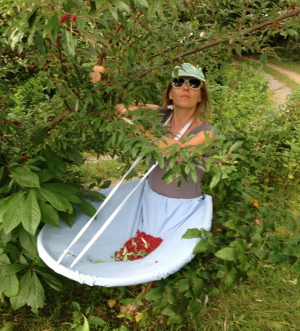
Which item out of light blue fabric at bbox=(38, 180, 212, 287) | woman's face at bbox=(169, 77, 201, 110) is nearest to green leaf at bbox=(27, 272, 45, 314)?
light blue fabric at bbox=(38, 180, 212, 287)

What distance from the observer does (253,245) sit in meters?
1.66

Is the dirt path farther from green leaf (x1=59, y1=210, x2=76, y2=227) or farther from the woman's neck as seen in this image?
green leaf (x1=59, y1=210, x2=76, y2=227)

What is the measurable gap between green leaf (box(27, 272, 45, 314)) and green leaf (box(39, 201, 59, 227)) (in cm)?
43

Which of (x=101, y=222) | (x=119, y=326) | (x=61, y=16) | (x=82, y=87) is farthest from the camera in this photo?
(x=119, y=326)

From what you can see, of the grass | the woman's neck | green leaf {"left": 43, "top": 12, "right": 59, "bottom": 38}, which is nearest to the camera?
green leaf {"left": 43, "top": 12, "right": 59, "bottom": 38}

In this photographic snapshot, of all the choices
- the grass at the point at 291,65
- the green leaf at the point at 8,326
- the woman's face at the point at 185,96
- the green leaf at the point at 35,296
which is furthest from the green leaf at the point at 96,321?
the grass at the point at 291,65

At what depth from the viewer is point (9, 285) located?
1.85 metres

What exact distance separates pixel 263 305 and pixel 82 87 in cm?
178

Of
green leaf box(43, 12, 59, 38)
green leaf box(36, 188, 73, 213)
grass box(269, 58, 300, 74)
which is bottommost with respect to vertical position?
grass box(269, 58, 300, 74)

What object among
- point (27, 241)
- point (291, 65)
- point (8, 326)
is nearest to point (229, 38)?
point (27, 241)

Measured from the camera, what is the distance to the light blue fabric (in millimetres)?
1549

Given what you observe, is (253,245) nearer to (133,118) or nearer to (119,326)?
(133,118)

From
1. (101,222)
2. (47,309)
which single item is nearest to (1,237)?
(101,222)

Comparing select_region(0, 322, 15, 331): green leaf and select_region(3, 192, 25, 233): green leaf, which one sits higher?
select_region(3, 192, 25, 233): green leaf
